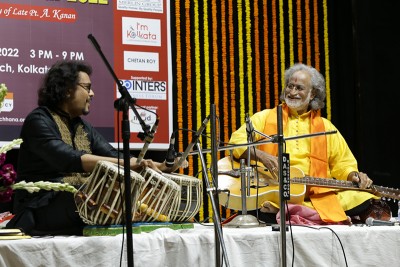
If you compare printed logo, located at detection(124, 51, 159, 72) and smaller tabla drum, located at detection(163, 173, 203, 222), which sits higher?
printed logo, located at detection(124, 51, 159, 72)

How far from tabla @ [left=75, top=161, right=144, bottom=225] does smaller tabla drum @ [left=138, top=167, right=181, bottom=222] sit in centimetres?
14

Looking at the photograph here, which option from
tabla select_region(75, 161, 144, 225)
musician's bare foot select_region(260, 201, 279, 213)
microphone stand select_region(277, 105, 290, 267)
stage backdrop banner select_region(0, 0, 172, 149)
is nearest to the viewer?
microphone stand select_region(277, 105, 290, 267)

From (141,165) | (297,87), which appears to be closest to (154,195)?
(141,165)

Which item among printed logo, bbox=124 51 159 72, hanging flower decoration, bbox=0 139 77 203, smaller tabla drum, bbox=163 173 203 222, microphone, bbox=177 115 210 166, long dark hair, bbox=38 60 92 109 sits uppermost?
printed logo, bbox=124 51 159 72

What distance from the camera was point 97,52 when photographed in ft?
18.5

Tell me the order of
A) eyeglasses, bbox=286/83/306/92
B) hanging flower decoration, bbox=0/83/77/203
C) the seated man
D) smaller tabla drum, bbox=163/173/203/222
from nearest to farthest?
hanging flower decoration, bbox=0/83/77/203, the seated man, smaller tabla drum, bbox=163/173/203/222, eyeglasses, bbox=286/83/306/92

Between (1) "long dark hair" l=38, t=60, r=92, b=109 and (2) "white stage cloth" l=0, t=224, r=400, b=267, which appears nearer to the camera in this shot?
(2) "white stage cloth" l=0, t=224, r=400, b=267

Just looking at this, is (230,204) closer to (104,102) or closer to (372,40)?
(104,102)

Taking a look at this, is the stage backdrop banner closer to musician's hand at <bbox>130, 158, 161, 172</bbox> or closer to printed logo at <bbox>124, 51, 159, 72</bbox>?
printed logo at <bbox>124, 51, 159, 72</bbox>

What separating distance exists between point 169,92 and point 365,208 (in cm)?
188

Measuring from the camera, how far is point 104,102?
6051mm

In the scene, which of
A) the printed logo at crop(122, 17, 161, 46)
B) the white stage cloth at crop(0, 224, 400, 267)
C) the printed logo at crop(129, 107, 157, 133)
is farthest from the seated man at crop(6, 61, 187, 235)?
the printed logo at crop(122, 17, 161, 46)

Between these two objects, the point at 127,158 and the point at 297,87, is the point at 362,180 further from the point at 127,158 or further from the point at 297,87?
the point at 127,158

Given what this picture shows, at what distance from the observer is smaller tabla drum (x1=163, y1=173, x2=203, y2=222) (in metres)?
4.25
